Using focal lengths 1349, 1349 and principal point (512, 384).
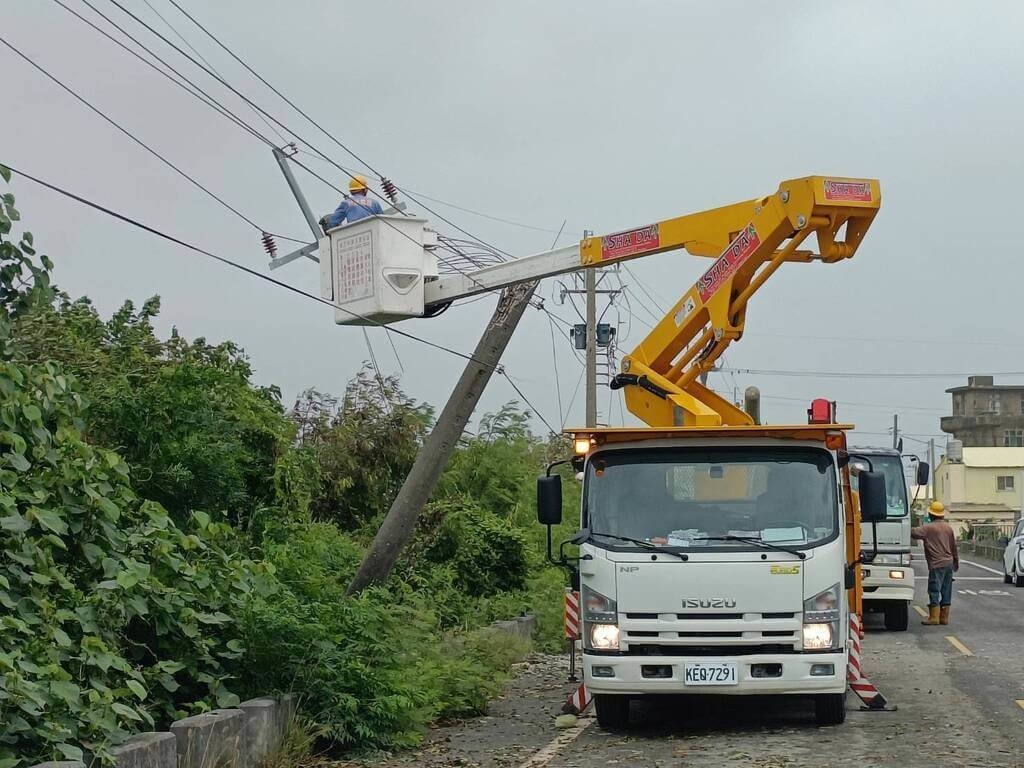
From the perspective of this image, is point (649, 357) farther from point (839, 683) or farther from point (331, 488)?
point (331, 488)

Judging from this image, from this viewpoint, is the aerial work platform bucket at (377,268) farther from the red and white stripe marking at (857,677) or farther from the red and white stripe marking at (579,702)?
the red and white stripe marking at (857,677)

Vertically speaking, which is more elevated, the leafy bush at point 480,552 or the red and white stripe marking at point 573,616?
the leafy bush at point 480,552

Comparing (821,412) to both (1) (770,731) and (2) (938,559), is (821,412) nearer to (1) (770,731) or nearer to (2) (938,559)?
(1) (770,731)

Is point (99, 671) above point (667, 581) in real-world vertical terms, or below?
below

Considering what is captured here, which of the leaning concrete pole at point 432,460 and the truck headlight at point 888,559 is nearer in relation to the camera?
the leaning concrete pole at point 432,460

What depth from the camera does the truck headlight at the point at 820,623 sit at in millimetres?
10516

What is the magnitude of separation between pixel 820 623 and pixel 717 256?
Result: 401cm

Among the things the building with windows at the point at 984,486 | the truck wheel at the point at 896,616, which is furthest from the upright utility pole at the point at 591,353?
the building with windows at the point at 984,486

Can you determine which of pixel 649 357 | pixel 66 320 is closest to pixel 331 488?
pixel 66 320

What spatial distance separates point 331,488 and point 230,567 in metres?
10.5

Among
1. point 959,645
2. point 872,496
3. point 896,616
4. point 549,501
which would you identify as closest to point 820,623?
point 872,496

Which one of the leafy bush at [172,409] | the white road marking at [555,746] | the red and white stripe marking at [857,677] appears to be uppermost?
the leafy bush at [172,409]

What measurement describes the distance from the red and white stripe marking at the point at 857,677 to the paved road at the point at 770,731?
17 cm

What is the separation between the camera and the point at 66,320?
15.0 metres
